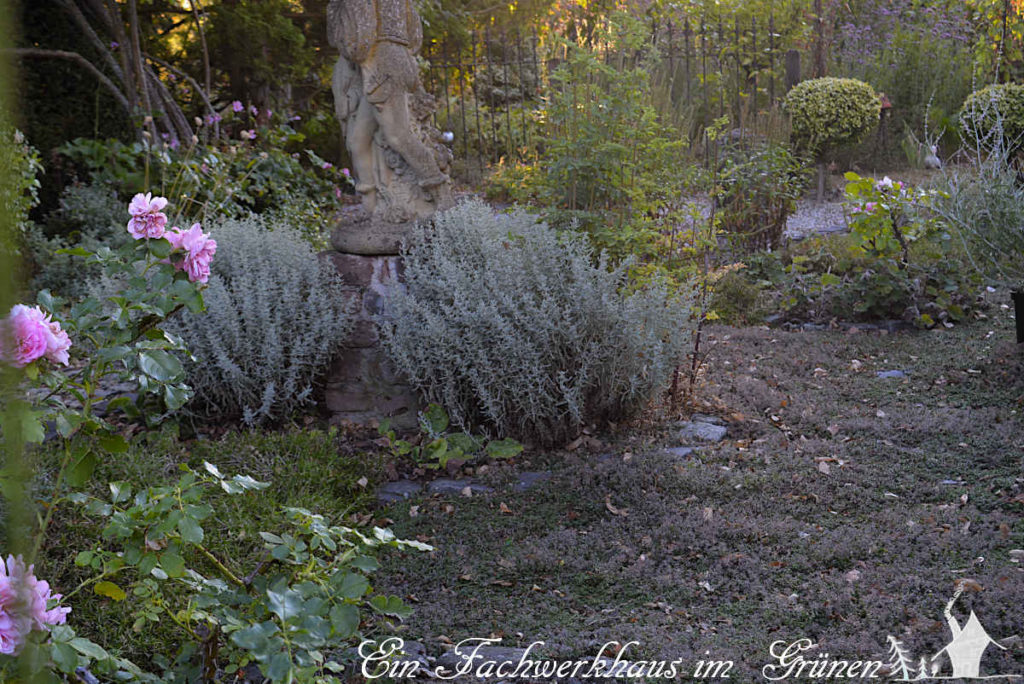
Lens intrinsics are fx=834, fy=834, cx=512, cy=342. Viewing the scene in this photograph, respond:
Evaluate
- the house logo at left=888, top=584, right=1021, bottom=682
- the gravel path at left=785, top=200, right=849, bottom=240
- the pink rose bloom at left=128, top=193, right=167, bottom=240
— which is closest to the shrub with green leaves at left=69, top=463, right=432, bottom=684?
the pink rose bloom at left=128, top=193, right=167, bottom=240

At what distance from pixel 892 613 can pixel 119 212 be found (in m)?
6.36

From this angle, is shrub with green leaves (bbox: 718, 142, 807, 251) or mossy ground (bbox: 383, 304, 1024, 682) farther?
shrub with green leaves (bbox: 718, 142, 807, 251)

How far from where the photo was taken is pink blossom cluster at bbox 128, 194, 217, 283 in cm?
198

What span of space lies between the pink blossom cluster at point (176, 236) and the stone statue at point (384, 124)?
8.29 feet

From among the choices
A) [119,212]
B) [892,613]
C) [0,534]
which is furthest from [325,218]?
[892,613]

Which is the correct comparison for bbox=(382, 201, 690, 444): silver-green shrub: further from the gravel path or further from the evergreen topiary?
the evergreen topiary

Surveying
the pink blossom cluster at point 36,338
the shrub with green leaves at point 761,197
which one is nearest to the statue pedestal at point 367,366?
the pink blossom cluster at point 36,338

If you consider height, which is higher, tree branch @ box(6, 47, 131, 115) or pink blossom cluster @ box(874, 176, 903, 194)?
tree branch @ box(6, 47, 131, 115)

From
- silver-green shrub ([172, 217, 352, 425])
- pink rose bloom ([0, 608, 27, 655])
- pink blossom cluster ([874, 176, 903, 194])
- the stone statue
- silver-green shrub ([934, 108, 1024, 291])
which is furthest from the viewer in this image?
pink blossom cluster ([874, 176, 903, 194])

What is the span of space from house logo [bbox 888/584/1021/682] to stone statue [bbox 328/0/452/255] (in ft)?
10.6

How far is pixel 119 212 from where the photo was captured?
671 cm

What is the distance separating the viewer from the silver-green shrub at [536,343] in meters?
3.67

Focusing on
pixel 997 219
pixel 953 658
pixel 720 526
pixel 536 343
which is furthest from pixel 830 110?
pixel 953 658

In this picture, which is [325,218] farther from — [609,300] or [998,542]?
[998,542]
